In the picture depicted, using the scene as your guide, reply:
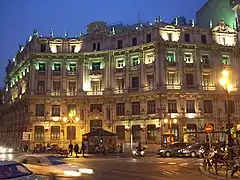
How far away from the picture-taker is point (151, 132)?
1770 inches

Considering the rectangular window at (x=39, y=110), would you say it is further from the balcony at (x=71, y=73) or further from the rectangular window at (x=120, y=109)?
the rectangular window at (x=120, y=109)

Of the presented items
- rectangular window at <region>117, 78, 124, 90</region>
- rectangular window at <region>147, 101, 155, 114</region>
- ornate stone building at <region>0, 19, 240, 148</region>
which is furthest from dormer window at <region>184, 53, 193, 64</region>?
rectangular window at <region>117, 78, 124, 90</region>

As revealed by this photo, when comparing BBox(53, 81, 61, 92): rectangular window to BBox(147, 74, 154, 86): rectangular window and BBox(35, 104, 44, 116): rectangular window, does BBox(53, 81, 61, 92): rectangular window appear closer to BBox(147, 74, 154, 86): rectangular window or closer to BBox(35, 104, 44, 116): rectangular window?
BBox(35, 104, 44, 116): rectangular window

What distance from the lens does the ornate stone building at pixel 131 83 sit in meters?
45.4

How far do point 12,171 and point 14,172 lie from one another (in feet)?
0.21

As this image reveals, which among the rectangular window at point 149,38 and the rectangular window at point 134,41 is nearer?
the rectangular window at point 149,38

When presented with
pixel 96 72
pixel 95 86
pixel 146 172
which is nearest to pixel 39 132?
pixel 95 86

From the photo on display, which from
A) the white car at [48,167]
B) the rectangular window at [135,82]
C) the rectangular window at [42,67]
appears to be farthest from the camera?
the rectangular window at [42,67]

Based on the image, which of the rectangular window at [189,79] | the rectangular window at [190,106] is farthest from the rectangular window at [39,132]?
the rectangular window at [189,79]

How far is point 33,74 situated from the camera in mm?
50625

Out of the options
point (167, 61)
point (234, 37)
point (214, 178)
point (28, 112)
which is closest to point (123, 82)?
point (167, 61)

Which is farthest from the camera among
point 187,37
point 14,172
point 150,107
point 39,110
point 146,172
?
point 39,110

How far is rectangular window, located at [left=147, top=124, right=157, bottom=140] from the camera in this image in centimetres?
4450

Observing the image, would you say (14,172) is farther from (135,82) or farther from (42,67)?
(42,67)
